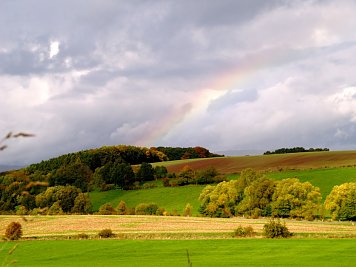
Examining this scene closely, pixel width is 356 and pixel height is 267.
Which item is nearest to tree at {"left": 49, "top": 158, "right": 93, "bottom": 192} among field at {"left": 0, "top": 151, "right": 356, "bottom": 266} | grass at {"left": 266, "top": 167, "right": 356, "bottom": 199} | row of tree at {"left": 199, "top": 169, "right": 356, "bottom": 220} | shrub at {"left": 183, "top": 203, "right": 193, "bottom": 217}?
field at {"left": 0, "top": 151, "right": 356, "bottom": 266}

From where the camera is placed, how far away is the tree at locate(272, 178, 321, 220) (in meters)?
76.5

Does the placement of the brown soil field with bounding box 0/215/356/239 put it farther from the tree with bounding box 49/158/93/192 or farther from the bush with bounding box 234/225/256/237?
the tree with bounding box 49/158/93/192

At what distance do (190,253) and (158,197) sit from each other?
217ft

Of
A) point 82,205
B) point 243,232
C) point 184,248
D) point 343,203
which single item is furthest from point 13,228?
point 82,205

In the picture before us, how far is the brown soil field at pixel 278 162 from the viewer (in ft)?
356

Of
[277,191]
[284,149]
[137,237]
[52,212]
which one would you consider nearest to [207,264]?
[137,237]

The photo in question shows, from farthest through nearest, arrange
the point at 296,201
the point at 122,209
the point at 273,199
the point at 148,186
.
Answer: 1. the point at 148,186
2. the point at 122,209
3. the point at 273,199
4. the point at 296,201

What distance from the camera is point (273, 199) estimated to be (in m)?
80.5

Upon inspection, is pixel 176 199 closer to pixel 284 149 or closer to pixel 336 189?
pixel 336 189

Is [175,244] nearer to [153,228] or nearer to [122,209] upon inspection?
[153,228]

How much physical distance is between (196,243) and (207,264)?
469 inches

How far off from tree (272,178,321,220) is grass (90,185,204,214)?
76.6 ft

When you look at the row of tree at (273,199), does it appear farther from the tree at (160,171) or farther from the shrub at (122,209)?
the tree at (160,171)

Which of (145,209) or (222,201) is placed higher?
(222,201)
